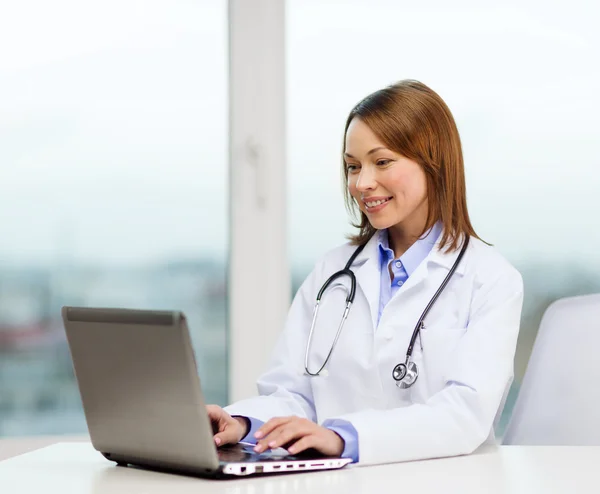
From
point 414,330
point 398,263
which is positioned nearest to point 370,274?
point 398,263

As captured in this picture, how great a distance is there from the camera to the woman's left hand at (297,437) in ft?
3.75

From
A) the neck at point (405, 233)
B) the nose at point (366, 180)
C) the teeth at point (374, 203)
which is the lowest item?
the neck at point (405, 233)

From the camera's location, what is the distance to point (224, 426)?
1325 millimetres

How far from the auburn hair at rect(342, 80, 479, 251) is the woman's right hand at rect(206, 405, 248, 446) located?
1.83 ft

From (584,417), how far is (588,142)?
1100 mm

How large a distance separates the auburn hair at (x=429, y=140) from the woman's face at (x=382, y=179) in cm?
2

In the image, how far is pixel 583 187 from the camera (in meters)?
2.43

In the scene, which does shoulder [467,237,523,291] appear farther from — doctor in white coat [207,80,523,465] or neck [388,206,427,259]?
neck [388,206,427,259]

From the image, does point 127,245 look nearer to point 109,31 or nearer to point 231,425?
point 109,31

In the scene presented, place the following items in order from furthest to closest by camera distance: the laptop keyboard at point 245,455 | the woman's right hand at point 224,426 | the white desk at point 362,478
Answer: the woman's right hand at point 224,426 < the laptop keyboard at point 245,455 < the white desk at point 362,478

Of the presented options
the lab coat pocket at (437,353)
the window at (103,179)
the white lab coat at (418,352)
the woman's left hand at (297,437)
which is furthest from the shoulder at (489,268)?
the window at (103,179)

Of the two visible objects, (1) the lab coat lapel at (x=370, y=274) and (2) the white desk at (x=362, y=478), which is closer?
(2) the white desk at (x=362, y=478)

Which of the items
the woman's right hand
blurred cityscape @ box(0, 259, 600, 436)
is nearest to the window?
blurred cityscape @ box(0, 259, 600, 436)

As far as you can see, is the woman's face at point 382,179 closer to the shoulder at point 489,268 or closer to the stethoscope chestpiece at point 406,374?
the shoulder at point 489,268
